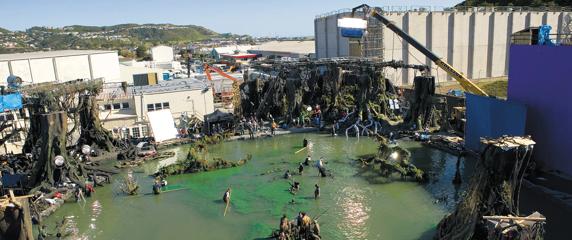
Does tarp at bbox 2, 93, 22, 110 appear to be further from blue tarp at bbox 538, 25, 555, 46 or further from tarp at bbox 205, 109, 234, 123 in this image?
blue tarp at bbox 538, 25, 555, 46

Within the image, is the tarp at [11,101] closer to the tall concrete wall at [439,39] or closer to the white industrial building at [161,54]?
the tall concrete wall at [439,39]

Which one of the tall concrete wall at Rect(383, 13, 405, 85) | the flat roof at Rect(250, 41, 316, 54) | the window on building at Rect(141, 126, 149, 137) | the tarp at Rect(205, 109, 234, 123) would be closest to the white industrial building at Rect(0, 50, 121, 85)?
the window on building at Rect(141, 126, 149, 137)

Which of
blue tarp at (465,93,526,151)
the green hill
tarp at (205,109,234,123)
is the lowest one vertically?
tarp at (205,109,234,123)

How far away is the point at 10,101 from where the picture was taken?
26062 millimetres

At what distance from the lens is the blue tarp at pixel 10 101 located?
25.6 meters

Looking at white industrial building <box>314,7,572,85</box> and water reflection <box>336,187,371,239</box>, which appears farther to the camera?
white industrial building <box>314,7,572,85</box>

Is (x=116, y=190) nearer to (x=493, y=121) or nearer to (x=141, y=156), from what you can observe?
(x=141, y=156)

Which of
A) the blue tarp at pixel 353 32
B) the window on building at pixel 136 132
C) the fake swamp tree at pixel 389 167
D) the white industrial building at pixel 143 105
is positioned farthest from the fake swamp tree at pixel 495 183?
the blue tarp at pixel 353 32

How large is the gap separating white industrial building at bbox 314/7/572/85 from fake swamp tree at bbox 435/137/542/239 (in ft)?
115

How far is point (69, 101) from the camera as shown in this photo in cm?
3112

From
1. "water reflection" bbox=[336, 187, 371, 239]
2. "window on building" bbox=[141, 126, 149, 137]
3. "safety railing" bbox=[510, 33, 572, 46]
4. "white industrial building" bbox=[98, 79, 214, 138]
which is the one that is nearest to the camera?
"water reflection" bbox=[336, 187, 371, 239]

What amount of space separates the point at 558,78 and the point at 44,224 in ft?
82.4

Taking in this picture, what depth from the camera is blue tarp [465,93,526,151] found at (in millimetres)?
23062

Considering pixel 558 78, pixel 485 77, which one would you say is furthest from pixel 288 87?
pixel 485 77
